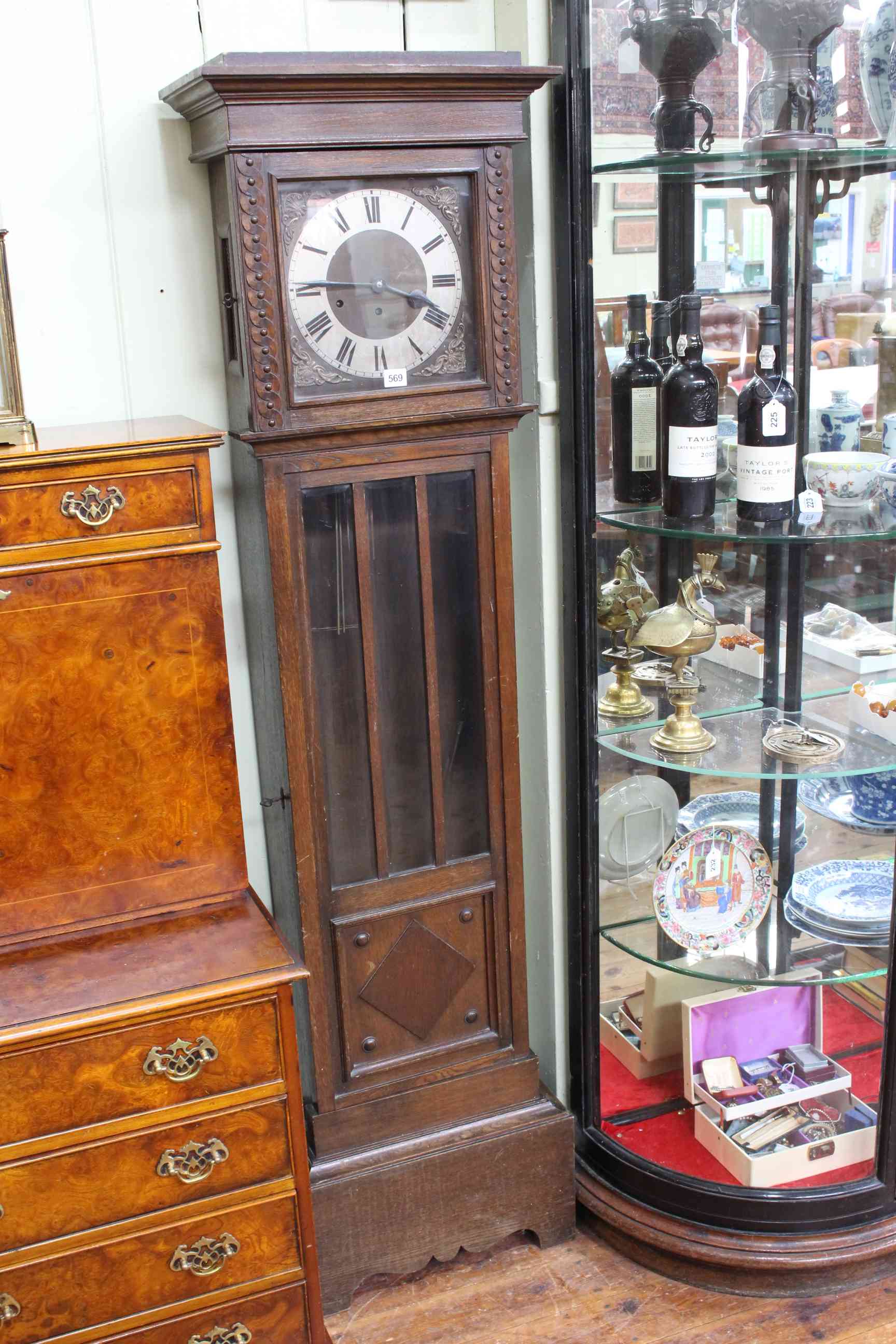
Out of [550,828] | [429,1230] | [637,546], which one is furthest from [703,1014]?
[637,546]

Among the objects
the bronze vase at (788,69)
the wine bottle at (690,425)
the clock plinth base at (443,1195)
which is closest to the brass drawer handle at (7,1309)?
the clock plinth base at (443,1195)

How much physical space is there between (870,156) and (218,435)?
1.04 meters

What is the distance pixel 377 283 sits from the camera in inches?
73.5

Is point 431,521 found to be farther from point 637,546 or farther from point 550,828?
point 550,828

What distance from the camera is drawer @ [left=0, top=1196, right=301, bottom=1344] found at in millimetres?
1758

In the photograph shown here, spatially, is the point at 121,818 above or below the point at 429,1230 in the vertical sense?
above

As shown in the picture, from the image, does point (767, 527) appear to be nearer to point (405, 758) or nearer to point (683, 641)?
point (683, 641)

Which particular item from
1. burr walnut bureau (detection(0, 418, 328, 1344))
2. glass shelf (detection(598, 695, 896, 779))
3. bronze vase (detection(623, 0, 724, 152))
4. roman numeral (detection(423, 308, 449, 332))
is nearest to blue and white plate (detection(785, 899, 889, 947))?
glass shelf (detection(598, 695, 896, 779))

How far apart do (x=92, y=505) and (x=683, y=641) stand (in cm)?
95

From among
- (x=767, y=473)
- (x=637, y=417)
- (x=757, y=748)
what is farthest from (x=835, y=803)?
(x=637, y=417)

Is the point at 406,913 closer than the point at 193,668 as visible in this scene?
No

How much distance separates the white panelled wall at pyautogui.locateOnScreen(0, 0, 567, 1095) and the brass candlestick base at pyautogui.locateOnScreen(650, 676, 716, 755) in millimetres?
291

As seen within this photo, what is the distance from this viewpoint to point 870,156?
1.92 meters

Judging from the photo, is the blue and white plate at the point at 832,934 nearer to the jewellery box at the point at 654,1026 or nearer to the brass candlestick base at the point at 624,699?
the jewellery box at the point at 654,1026
